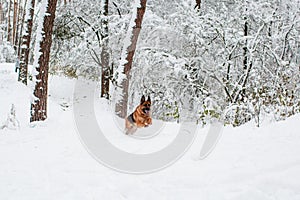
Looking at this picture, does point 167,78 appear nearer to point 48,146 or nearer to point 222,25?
point 222,25

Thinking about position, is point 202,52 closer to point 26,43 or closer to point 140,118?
point 140,118

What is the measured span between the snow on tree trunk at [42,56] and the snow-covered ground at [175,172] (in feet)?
7.46

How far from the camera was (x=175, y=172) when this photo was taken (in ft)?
12.3

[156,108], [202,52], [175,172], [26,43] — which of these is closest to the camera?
[175,172]

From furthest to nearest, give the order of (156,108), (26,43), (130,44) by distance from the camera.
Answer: (26,43) → (156,108) → (130,44)

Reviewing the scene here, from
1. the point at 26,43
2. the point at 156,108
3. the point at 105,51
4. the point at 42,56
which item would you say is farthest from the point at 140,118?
the point at 26,43

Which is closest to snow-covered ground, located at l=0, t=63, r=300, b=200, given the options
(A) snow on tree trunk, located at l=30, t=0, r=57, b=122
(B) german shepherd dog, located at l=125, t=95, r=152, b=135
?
(B) german shepherd dog, located at l=125, t=95, r=152, b=135

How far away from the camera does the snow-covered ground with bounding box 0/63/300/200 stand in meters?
2.97

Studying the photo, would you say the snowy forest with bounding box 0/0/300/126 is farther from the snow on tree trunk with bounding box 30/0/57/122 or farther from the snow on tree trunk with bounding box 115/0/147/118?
the snow on tree trunk with bounding box 30/0/57/122

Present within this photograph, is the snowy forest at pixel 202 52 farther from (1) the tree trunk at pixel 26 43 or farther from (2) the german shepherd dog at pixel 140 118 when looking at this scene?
(2) the german shepherd dog at pixel 140 118

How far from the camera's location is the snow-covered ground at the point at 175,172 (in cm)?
297

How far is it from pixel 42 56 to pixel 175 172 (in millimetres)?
5404

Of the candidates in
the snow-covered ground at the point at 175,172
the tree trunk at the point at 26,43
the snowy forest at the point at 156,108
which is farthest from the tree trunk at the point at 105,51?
the snow-covered ground at the point at 175,172

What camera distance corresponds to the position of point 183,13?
1132cm
